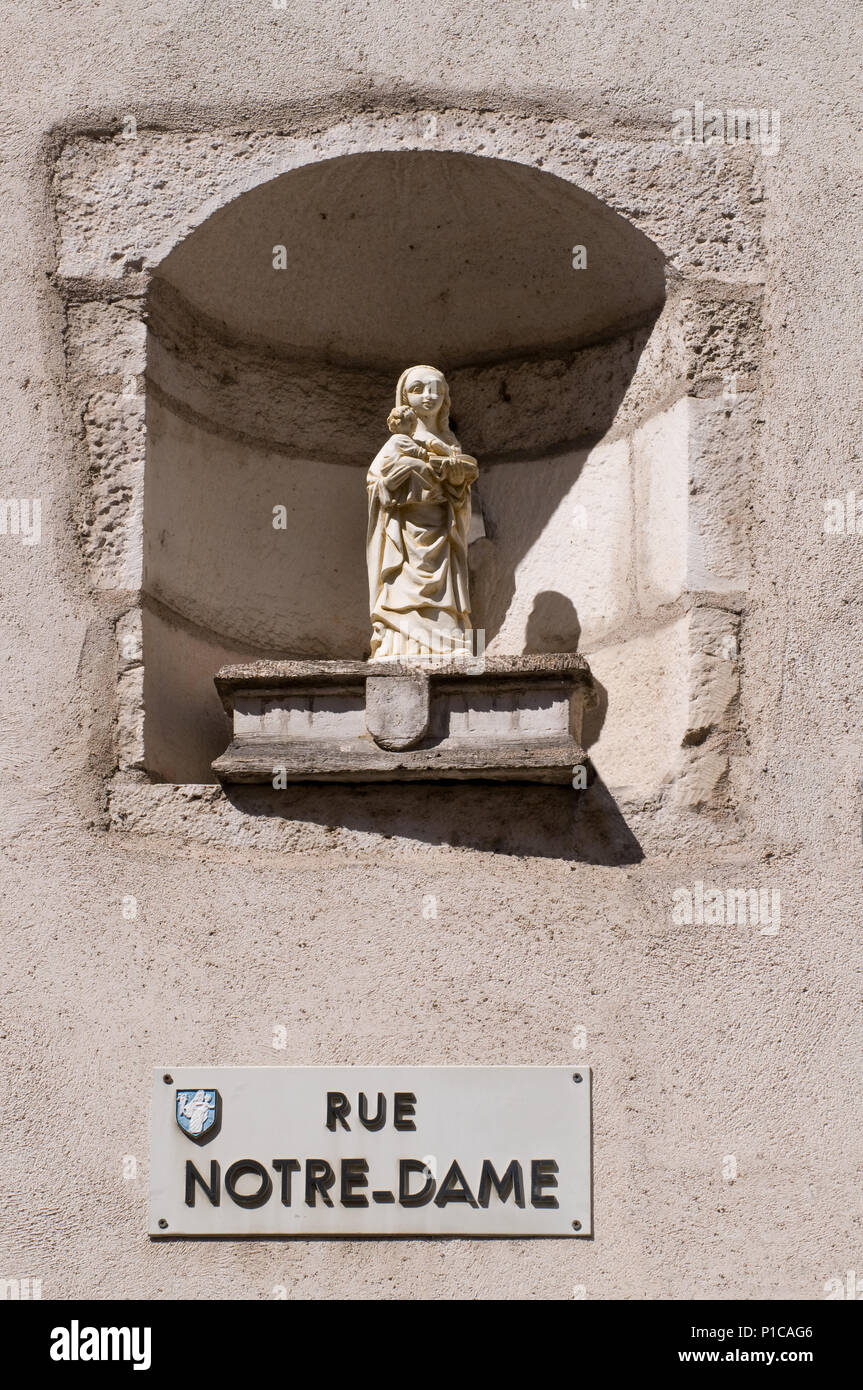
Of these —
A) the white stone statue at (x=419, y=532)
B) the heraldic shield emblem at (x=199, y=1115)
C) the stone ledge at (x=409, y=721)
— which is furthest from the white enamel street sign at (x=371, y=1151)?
the white stone statue at (x=419, y=532)

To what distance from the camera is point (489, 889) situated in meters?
4.25

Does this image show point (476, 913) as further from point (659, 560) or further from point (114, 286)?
point (114, 286)

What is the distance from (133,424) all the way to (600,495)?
110 cm

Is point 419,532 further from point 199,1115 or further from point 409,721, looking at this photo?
point 199,1115

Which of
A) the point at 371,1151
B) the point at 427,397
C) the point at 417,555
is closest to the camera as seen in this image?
the point at 371,1151

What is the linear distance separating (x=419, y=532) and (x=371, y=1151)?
4.55ft

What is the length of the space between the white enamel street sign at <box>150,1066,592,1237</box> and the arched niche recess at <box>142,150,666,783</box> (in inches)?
32.1

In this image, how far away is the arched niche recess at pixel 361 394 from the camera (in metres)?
4.80

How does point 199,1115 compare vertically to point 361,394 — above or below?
below

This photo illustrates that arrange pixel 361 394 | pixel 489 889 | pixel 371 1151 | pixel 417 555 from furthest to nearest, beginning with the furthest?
pixel 361 394, pixel 417 555, pixel 489 889, pixel 371 1151

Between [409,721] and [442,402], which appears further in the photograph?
[442,402]

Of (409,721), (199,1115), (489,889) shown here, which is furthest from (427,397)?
(199,1115)

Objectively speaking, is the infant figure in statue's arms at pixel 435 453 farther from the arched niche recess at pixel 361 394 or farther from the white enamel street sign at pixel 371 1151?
the white enamel street sign at pixel 371 1151

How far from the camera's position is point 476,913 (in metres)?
4.23
